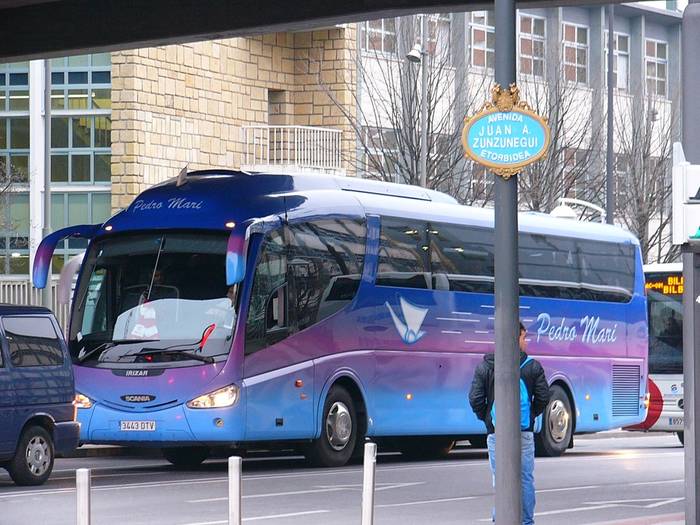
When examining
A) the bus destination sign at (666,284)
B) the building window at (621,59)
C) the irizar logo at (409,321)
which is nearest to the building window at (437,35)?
the bus destination sign at (666,284)

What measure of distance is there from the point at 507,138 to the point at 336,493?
734 centimetres

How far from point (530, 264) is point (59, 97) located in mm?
15730

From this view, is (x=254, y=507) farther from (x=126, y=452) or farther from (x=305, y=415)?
(x=126, y=452)

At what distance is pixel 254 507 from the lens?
657 inches

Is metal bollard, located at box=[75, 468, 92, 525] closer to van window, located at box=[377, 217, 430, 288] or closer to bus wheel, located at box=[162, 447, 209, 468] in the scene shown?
bus wheel, located at box=[162, 447, 209, 468]

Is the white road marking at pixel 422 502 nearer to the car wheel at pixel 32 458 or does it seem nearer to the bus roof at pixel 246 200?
the car wheel at pixel 32 458

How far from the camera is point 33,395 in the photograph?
61.9ft

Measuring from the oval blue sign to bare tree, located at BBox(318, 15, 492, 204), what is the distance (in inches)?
1110

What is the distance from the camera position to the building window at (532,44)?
49.2 metres

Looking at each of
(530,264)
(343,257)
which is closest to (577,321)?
(530,264)

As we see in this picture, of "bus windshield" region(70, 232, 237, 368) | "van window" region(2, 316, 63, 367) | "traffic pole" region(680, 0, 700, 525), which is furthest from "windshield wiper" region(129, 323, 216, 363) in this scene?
"traffic pole" region(680, 0, 700, 525)

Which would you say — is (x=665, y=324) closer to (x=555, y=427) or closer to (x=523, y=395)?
(x=555, y=427)

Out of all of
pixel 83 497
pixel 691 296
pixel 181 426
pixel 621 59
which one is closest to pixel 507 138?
pixel 691 296

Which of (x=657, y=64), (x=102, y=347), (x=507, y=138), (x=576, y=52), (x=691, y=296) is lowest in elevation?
(x=102, y=347)
